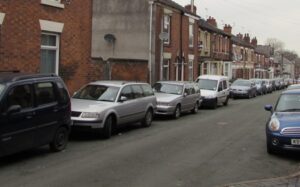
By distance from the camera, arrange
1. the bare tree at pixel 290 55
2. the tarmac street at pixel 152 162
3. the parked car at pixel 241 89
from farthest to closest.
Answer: the bare tree at pixel 290 55 < the parked car at pixel 241 89 < the tarmac street at pixel 152 162

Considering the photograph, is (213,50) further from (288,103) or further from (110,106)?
(288,103)

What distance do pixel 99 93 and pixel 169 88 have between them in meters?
7.36

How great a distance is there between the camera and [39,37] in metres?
16.7

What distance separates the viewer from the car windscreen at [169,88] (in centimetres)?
2214

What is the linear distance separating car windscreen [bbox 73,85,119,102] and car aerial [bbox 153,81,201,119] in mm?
5127

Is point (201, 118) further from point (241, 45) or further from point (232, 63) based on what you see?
point (241, 45)

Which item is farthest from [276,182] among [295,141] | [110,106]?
[110,106]

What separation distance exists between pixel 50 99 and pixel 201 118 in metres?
11.2

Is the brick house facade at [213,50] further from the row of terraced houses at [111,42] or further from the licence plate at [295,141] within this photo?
the licence plate at [295,141]

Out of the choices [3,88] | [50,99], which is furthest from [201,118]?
[3,88]

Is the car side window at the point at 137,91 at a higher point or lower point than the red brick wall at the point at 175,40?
lower

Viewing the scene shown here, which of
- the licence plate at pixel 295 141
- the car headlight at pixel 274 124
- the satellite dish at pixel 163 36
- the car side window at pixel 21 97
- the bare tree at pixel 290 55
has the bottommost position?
the licence plate at pixel 295 141

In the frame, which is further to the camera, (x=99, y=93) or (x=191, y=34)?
(x=191, y=34)

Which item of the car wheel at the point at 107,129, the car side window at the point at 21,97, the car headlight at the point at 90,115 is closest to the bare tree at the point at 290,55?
the car wheel at the point at 107,129
